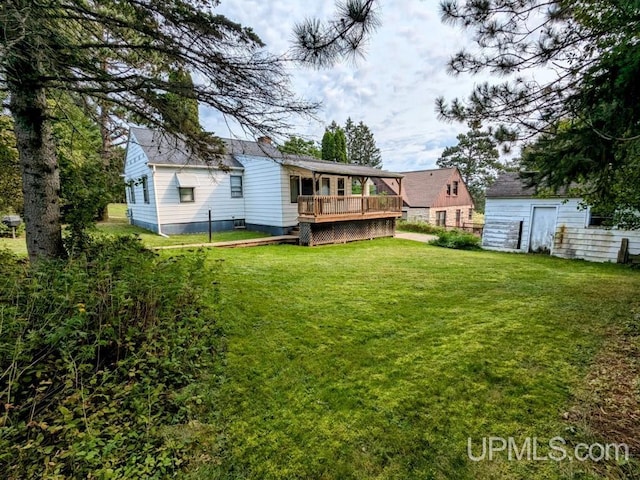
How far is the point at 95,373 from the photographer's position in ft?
7.66

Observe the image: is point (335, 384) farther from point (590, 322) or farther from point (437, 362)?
point (590, 322)

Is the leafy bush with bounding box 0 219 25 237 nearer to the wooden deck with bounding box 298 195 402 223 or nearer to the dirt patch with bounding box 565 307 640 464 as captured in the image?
the wooden deck with bounding box 298 195 402 223

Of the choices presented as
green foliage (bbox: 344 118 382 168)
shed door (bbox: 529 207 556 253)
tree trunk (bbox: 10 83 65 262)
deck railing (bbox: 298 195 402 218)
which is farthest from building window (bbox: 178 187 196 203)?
green foliage (bbox: 344 118 382 168)

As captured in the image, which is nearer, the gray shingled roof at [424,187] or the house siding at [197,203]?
the house siding at [197,203]

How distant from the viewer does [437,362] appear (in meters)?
3.11

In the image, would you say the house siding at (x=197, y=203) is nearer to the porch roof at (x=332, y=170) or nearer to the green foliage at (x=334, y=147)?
the porch roof at (x=332, y=170)

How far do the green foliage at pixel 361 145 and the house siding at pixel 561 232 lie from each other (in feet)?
110

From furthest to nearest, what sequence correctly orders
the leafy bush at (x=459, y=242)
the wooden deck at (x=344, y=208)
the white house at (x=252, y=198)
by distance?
the leafy bush at (x=459, y=242)
the white house at (x=252, y=198)
the wooden deck at (x=344, y=208)

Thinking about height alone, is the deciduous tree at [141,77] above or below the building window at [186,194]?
above

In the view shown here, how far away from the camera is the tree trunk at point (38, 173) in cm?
354

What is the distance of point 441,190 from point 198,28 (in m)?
23.3

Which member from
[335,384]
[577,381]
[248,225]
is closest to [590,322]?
[577,381]
